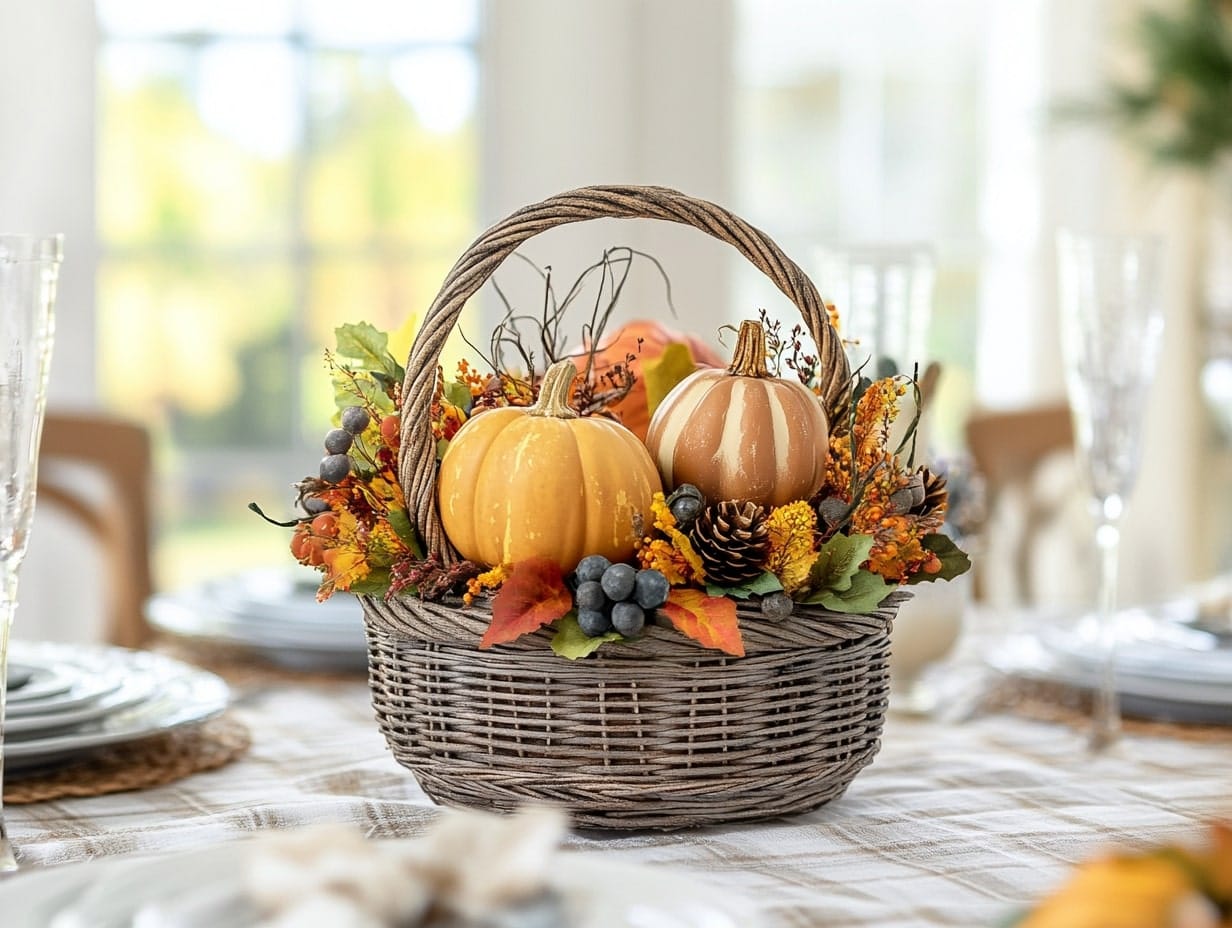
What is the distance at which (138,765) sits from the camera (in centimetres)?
91

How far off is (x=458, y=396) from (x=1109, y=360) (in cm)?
47

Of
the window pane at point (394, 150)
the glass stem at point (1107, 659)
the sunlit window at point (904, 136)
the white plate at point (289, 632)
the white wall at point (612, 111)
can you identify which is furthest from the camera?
the sunlit window at point (904, 136)

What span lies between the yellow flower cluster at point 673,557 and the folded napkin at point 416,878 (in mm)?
253

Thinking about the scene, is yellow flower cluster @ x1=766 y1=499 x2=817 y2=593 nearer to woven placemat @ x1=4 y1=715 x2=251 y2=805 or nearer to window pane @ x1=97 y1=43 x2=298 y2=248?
woven placemat @ x1=4 y1=715 x2=251 y2=805

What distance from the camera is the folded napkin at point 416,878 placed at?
44 centimetres

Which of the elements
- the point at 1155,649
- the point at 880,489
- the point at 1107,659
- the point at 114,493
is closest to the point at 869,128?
the point at 114,493

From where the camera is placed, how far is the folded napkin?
0.44 metres

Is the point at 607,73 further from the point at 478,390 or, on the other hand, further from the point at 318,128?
the point at 478,390

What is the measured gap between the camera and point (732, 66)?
10.1 feet

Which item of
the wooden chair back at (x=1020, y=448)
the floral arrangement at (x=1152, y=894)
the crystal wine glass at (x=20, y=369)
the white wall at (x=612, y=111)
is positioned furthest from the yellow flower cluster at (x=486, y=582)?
the white wall at (x=612, y=111)

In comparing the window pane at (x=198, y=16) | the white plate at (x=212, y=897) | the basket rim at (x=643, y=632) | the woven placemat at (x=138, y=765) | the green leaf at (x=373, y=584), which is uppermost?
the window pane at (x=198, y=16)

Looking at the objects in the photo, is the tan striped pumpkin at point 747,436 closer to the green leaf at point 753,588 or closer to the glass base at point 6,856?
the green leaf at point 753,588

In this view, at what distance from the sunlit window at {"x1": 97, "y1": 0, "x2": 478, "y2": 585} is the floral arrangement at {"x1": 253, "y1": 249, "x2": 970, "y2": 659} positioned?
7.87 ft

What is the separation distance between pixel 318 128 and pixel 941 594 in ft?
7.64
